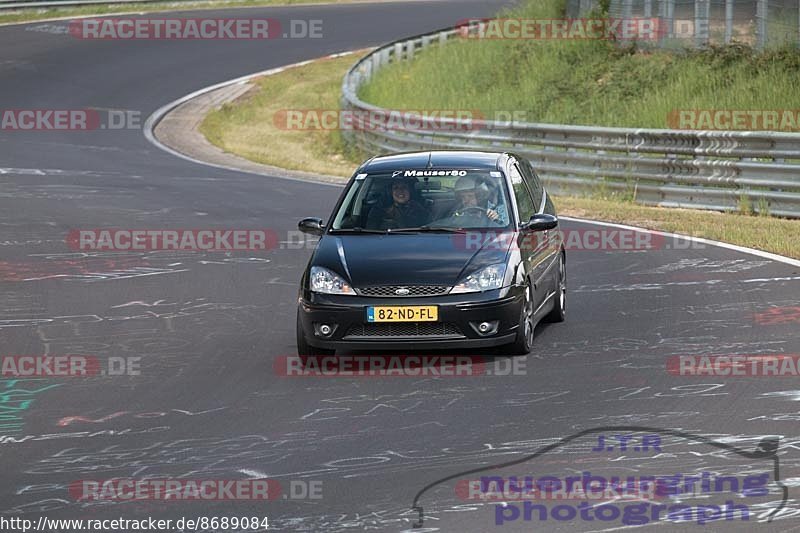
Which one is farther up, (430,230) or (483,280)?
(430,230)

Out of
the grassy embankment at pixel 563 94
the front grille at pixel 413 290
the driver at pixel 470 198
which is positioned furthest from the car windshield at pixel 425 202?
the grassy embankment at pixel 563 94

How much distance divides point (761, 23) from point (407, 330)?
17.6 meters

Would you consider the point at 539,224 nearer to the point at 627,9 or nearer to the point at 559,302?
the point at 559,302

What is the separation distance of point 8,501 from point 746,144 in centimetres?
1456

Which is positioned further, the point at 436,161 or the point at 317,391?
the point at 436,161

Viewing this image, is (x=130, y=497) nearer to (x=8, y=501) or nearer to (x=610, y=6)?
(x=8, y=501)

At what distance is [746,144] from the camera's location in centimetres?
1986

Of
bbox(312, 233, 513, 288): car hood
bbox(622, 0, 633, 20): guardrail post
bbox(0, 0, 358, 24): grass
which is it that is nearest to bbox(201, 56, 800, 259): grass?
bbox(312, 233, 513, 288): car hood

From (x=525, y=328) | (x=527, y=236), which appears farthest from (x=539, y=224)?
(x=525, y=328)

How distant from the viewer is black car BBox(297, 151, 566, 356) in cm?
1061

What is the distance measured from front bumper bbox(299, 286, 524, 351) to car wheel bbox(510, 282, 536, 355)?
99 millimetres

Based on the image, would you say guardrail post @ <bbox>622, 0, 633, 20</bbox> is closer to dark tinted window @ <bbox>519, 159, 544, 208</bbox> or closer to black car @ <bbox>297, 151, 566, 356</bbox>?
dark tinted window @ <bbox>519, 159, 544, 208</bbox>

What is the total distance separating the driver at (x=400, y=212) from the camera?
38.1 ft

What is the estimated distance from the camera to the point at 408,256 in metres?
11.0
